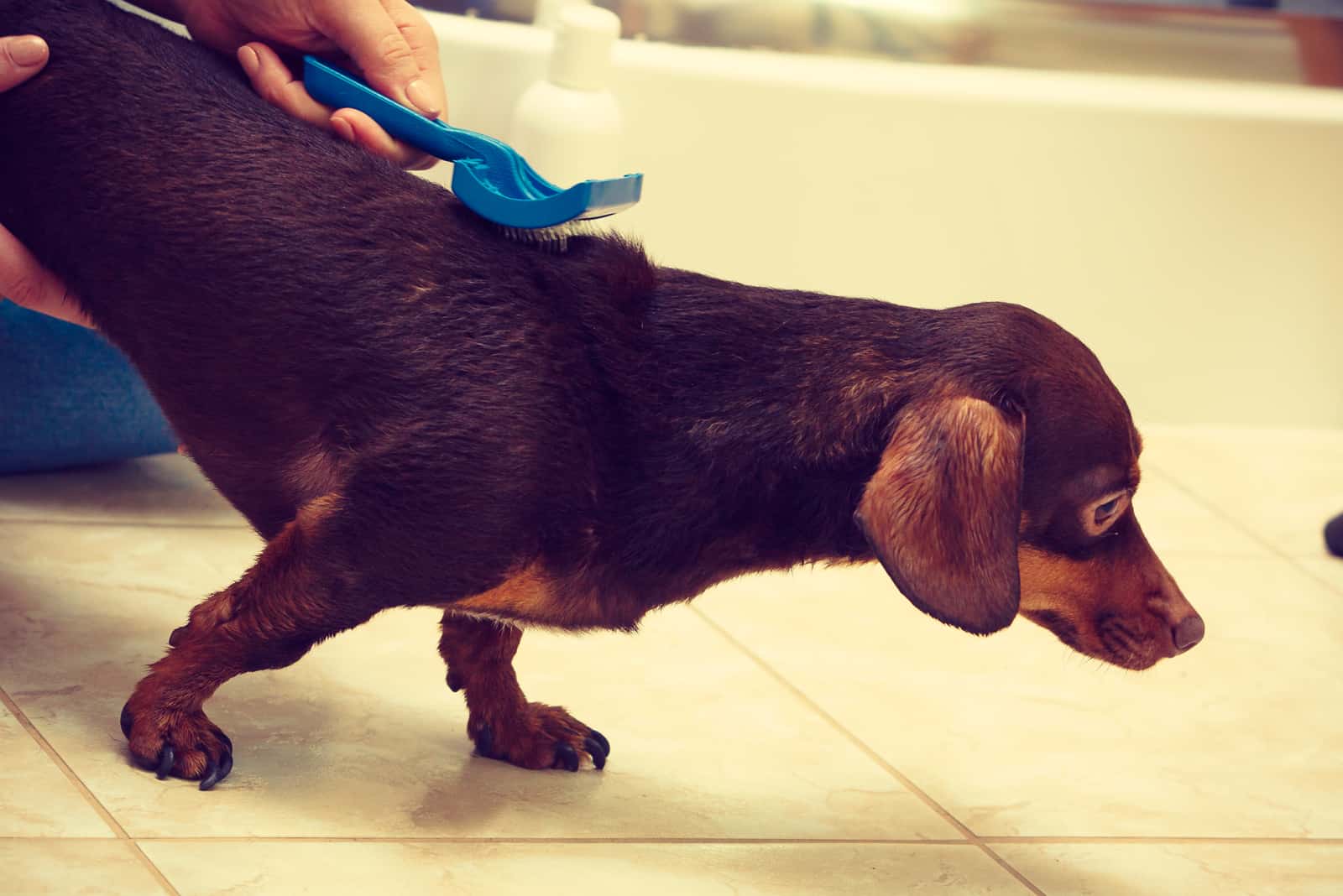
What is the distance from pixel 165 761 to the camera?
1489 mm

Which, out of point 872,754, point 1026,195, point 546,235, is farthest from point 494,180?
point 1026,195

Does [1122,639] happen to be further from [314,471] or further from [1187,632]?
[314,471]

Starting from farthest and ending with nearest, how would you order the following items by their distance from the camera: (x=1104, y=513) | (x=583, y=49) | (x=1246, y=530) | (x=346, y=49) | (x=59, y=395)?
(x=1246, y=530) → (x=583, y=49) → (x=59, y=395) → (x=346, y=49) → (x=1104, y=513)

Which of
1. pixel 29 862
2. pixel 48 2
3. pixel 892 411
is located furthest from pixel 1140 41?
pixel 29 862

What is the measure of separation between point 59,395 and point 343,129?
27.0 inches

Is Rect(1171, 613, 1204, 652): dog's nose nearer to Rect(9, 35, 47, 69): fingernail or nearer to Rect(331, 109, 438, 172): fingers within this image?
Rect(331, 109, 438, 172): fingers

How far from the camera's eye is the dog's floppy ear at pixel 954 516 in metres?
1.38

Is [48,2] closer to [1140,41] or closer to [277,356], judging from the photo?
[277,356]

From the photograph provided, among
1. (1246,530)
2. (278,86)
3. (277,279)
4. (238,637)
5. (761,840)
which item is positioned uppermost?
(278,86)

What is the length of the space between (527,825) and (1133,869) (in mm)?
602

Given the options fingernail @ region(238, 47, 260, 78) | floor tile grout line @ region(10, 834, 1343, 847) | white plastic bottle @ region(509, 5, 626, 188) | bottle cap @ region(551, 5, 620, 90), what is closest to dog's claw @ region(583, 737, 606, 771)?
floor tile grout line @ region(10, 834, 1343, 847)

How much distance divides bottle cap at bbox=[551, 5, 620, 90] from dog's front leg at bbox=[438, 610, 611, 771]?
1.11 metres

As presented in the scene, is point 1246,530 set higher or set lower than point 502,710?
lower

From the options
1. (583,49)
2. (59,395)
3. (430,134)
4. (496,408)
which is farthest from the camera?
(583,49)
